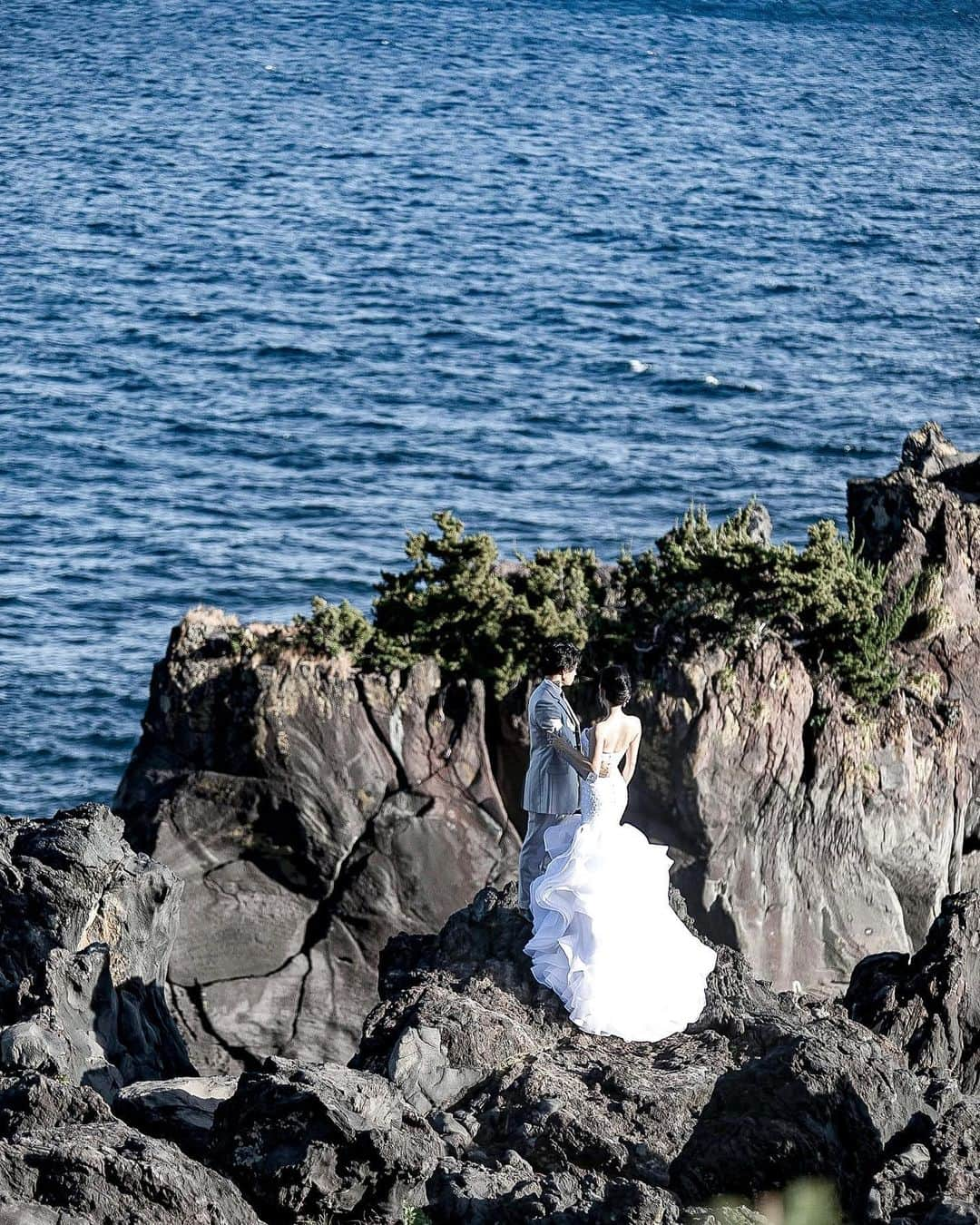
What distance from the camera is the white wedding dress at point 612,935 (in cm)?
1491

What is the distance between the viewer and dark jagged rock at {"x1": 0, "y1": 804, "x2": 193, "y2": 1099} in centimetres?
1567

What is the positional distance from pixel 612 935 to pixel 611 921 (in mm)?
116

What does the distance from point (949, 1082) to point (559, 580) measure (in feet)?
32.6

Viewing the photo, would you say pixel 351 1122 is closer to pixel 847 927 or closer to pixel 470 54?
pixel 847 927

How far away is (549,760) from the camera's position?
15.6 metres

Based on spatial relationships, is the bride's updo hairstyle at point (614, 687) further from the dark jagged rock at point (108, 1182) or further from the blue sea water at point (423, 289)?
the blue sea water at point (423, 289)

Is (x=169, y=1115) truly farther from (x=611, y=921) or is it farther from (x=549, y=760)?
(x=549, y=760)

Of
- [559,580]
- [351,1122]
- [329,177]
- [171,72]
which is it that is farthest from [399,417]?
[351,1122]

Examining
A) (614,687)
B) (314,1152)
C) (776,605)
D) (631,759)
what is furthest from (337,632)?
(314,1152)

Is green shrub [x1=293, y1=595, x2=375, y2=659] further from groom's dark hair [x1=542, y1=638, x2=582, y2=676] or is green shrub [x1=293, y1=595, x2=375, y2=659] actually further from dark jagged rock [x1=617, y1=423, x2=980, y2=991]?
groom's dark hair [x1=542, y1=638, x2=582, y2=676]

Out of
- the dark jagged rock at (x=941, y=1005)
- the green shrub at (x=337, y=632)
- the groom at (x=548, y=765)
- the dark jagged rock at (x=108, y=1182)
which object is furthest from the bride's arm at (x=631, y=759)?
the green shrub at (x=337, y=632)

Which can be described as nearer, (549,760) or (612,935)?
(612,935)

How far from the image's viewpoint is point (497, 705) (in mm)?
21703

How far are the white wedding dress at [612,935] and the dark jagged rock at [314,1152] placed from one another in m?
3.00
